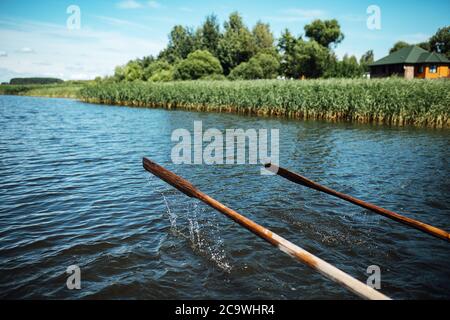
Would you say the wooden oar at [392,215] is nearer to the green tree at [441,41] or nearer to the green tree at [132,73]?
the green tree at [132,73]

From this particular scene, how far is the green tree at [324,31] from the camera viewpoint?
199 ft

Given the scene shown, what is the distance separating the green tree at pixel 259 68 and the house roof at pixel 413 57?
18.5 metres

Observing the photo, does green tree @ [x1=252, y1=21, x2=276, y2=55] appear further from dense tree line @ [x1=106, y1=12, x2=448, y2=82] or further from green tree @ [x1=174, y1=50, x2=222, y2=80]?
green tree @ [x1=174, y1=50, x2=222, y2=80]

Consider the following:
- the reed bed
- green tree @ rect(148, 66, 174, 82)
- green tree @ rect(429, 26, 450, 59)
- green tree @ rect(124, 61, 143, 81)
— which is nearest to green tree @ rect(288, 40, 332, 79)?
green tree @ rect(148, 66, 174, 82)

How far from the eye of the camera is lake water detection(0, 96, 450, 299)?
4133 millimetres

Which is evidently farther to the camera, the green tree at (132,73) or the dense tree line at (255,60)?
the green tree at (132,73)

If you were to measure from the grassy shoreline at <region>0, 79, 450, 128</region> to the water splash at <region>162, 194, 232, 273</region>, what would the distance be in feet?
55.1

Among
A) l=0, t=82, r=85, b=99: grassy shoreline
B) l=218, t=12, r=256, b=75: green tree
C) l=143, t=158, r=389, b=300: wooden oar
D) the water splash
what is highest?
l=218, t=12, r=256, b=75: green tree

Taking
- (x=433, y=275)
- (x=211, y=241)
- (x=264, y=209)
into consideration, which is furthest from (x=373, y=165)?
(x=211, y=241)

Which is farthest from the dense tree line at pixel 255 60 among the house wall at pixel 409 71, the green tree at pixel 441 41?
the green tree at pixel 441 41
